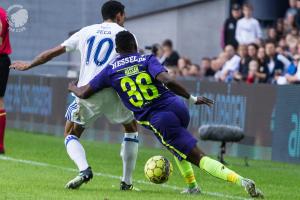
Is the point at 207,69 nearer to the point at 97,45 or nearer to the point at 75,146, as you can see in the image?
the point at 97,45

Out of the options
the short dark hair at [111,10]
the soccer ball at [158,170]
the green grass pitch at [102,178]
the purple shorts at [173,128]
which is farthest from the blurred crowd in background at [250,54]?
the purple shorts at [173,128]

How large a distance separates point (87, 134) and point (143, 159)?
621 cm

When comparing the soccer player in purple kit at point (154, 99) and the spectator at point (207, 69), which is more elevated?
the spectator at point (207, 69)

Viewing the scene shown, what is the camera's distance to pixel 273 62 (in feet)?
69.3

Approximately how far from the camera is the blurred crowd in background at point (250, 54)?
20.7 metres

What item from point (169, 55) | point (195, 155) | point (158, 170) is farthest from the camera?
point (169, 55)

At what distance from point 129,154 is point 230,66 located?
10117 millimetres

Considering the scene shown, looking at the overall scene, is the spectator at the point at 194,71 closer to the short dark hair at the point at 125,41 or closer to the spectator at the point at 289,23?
the spectator at the point at 289,23

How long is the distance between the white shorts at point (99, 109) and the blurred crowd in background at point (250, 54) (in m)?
7.20

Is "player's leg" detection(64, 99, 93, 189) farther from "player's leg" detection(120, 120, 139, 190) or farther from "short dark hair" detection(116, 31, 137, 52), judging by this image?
"short dark hair" detection(116, 31, 137, 52)

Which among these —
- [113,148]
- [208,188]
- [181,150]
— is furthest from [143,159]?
[181,150]

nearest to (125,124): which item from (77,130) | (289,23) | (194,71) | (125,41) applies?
(77,130)

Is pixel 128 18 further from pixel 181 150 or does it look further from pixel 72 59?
pixel 181 150

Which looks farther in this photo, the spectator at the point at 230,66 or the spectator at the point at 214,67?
the spectator at the point at 214,67
